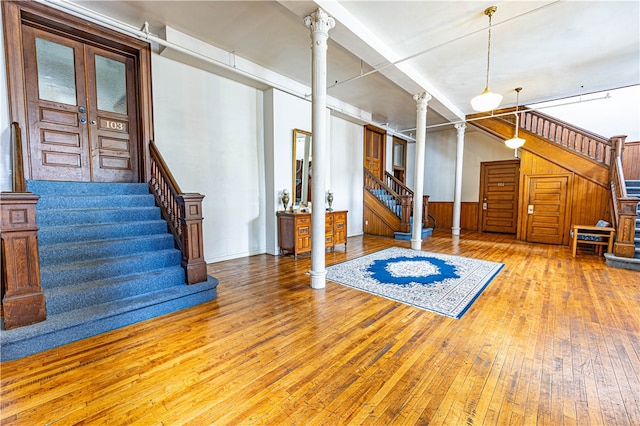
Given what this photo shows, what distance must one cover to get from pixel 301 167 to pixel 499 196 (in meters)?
7.08

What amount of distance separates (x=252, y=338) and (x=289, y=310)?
0.64m

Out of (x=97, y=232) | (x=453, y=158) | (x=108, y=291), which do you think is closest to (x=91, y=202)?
(x=97, y=232)

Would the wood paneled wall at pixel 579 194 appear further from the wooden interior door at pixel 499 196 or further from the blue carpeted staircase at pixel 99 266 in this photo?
the blue carpeted staircase at pixel 99 266

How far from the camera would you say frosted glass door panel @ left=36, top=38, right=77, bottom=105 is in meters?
3.53

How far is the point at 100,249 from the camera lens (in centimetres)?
310

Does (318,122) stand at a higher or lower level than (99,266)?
higher

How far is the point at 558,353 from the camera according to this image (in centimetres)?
224

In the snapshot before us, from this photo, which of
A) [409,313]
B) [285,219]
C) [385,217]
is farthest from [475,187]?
[409,313]

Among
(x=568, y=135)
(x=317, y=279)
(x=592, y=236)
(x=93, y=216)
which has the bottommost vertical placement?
(x=317, y=279)

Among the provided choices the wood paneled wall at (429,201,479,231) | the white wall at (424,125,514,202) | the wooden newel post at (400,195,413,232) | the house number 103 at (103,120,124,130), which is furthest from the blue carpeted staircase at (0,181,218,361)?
the white wall at (424,125,514,202)

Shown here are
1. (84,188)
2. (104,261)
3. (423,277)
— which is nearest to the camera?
(104,261)

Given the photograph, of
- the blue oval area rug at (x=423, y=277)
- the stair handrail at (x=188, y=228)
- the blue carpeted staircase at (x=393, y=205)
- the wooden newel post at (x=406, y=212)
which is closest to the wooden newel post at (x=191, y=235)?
the stair handrail at (x=188, y=228)

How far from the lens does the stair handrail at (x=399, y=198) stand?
25.2 ft

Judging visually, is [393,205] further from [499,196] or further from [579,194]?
[579,194]
